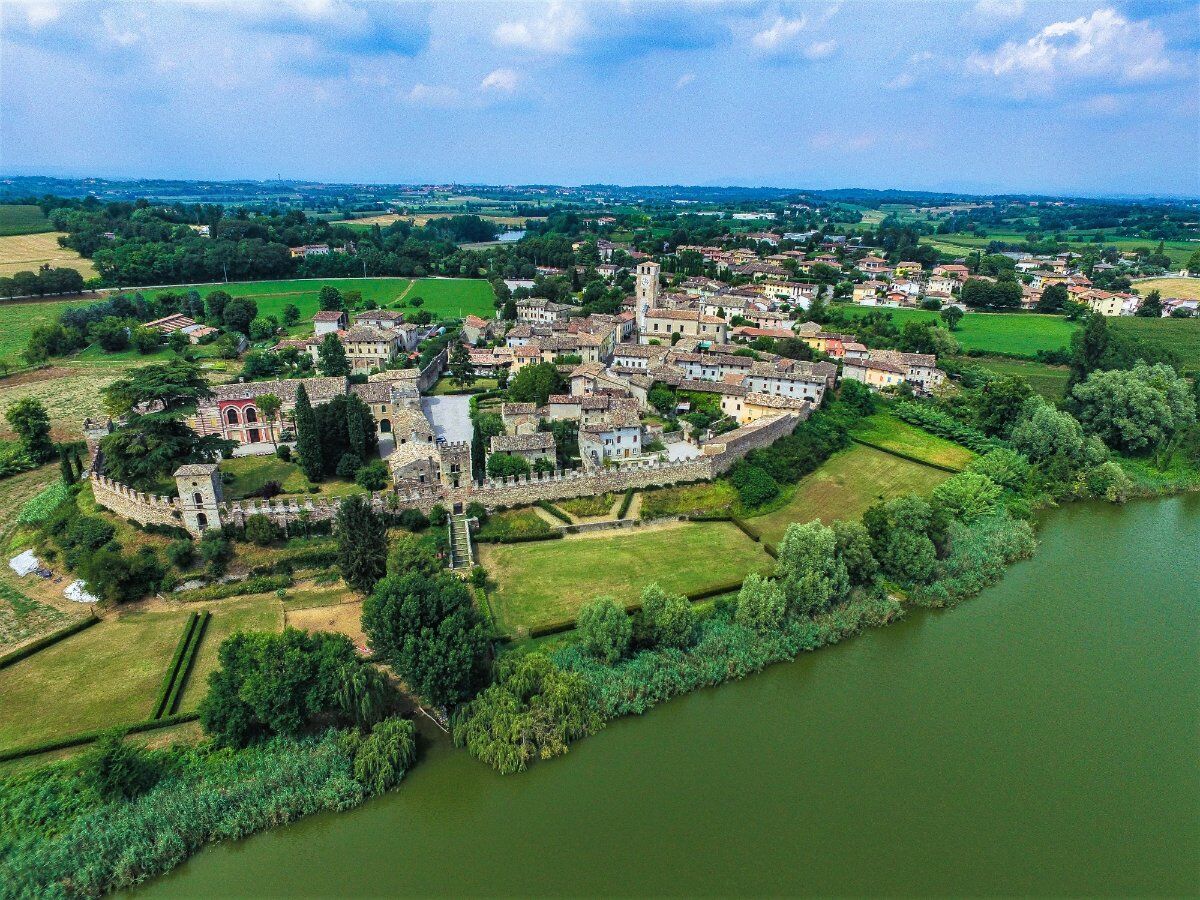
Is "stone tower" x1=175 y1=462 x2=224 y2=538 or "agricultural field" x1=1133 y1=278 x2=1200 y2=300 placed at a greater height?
"agricultural field" x1=1133 y1=278 x2=1200 y2=300

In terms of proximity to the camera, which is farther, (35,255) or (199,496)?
(35,255)

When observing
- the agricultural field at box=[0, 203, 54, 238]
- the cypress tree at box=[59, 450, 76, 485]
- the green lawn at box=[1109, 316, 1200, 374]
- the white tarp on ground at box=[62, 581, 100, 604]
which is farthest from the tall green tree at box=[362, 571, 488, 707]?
the agricultural field at box=[0, 203, 54, 238]

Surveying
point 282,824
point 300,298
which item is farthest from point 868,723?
point 300,298

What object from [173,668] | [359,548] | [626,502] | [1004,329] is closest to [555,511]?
[626,502]

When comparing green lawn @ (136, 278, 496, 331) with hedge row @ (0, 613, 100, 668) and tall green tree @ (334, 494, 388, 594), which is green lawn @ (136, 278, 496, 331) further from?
hedge row @ (0, 613, 100, 668)

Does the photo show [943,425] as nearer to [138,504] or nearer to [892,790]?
[892,790]
